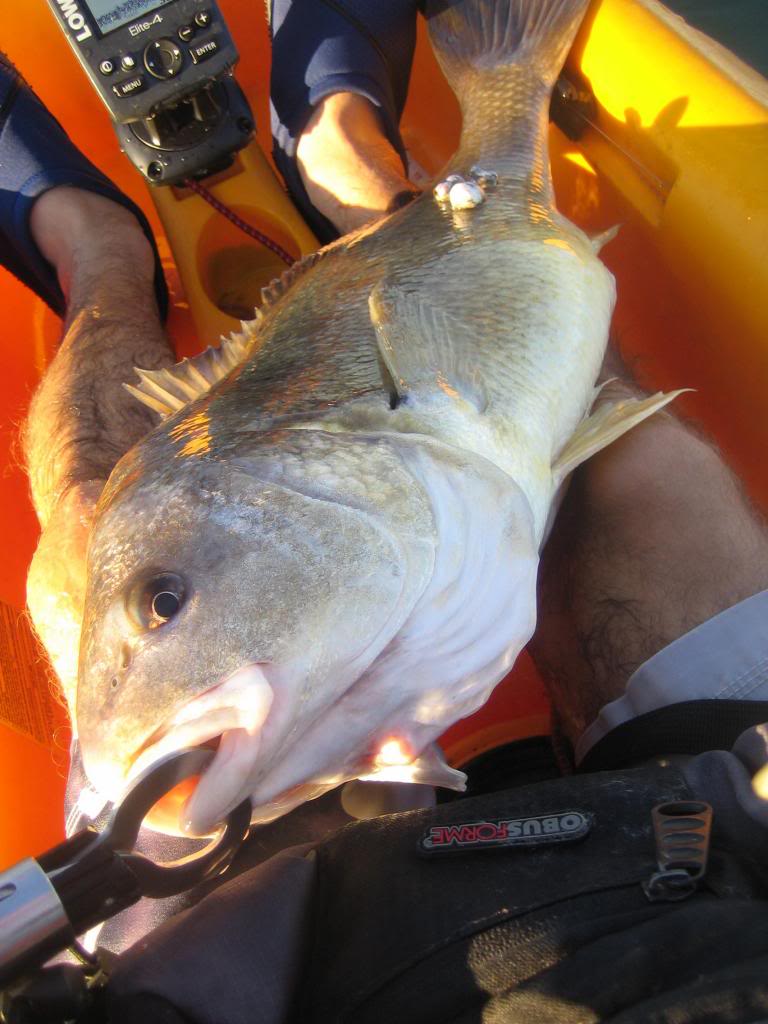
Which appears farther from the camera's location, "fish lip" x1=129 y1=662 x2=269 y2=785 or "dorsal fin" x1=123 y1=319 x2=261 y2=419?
"dorsal fin" x1=123 y1=319 x2=261 y2=419

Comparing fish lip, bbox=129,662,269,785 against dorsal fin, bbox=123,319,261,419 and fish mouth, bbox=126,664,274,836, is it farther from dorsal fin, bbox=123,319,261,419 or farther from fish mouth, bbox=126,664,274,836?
dorsal fin, bbox=123,319,261,419

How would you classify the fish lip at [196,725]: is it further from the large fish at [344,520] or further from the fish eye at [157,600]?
the fish eye at [157,600]

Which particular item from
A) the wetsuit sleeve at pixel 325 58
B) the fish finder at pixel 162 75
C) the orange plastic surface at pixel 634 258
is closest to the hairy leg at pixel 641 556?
the orange plastic surface at pixel 634 258

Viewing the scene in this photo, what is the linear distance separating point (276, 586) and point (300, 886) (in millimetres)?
482

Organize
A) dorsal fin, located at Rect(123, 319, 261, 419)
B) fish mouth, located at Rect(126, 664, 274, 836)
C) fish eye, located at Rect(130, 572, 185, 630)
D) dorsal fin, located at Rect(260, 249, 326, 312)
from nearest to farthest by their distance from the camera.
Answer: fish mouth, located at Rect(126, 664, 274, 836) → fish eye, located at Rect(130, 572, 185, 630) → dorsal fin, located at Rect(123, 319, 261, 419) → dorsal fin, located at Rect(260, 249, 326, 312)

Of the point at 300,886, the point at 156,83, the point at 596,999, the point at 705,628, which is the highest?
the point at 156,83

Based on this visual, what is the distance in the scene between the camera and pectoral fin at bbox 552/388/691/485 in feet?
5.01

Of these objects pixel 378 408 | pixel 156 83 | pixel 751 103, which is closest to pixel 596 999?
pixel 378 408

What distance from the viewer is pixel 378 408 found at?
1304mm

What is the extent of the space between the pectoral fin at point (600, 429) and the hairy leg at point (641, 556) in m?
0.18

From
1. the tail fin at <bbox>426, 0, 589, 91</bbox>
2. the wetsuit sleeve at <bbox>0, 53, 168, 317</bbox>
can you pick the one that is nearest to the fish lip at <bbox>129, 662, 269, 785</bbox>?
the wetsuit sleeve at <bbox>0, 53, 168, 317</bbox>

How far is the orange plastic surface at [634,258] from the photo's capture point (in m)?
2.03

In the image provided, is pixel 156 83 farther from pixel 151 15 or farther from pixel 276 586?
pixel 276 586

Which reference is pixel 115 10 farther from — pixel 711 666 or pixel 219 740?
pixel 711 666
